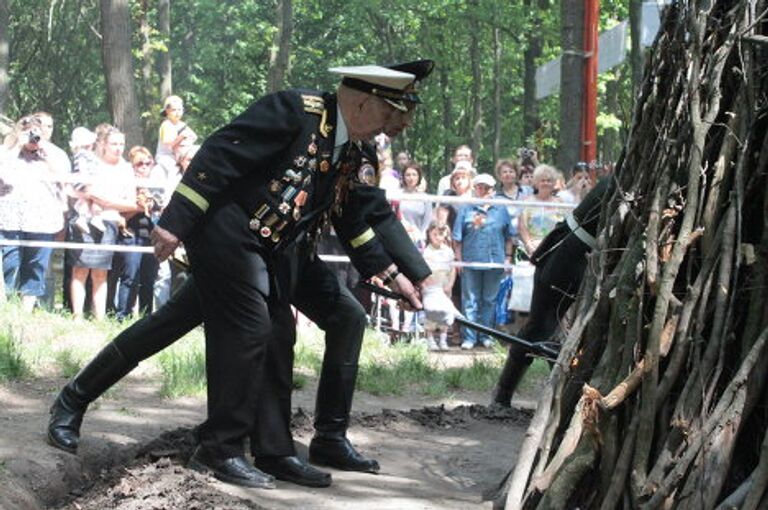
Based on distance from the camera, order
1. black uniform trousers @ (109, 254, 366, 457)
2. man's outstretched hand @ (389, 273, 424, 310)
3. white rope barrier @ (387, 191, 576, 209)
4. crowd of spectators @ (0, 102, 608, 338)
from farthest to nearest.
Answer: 1. white rope barrier @ (387, 191, 576, 209)
2. crowd of spectators @ (0, 102, 608, 338)
3. man's outstretched hand @ (389, 273, 424, 310)
4. black uniform trousers @ (109, 254, 366, 457)

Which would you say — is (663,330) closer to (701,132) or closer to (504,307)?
(701,132)

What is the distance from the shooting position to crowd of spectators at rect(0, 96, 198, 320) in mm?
11797

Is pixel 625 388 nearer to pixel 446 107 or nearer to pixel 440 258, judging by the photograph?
pixel 440 258

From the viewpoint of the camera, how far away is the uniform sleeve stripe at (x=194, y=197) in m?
6.21

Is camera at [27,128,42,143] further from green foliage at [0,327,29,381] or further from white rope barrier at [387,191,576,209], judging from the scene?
green foliage at [0,327,29,381]

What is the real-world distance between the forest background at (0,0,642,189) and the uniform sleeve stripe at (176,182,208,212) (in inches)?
996

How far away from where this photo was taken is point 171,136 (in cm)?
1340

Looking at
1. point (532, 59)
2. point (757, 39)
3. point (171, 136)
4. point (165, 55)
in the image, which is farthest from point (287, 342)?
point (165, 55)

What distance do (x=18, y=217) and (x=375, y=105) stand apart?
612 centimetres

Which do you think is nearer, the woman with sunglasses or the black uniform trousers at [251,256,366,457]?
the black uniform trousers at [251,256,366,457]

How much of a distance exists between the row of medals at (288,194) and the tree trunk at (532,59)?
24.2 metres

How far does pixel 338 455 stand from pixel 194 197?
1.51 m

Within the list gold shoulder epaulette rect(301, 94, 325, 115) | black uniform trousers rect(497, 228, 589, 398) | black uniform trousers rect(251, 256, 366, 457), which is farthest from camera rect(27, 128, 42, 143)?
gold shoulder epaulette rect(301, 94, 325, 115)

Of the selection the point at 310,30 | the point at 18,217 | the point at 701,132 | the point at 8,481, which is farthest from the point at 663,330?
the point at 310,30
